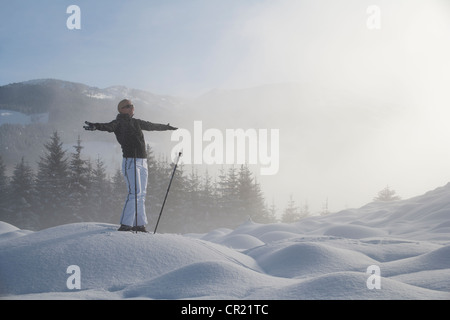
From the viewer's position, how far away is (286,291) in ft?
13.2

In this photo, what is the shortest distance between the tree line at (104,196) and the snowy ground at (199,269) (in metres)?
28.6

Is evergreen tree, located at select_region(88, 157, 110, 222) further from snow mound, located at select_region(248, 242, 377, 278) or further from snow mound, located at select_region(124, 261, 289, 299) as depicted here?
snow mound, located at select_region(124, 261, 289, 299)

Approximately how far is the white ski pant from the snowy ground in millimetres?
473

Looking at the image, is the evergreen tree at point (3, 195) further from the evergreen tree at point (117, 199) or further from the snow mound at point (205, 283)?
the snow mound at point (205, 283)

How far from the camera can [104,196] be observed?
38.2 metres

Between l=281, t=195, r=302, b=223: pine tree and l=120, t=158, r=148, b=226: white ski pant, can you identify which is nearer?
l=120, t=158, r=148, b=226: white ski pant

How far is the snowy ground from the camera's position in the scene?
4051 millimetres

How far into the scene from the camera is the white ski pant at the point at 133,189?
23.2 feet

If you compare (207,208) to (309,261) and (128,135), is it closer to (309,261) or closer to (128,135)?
(128,135)

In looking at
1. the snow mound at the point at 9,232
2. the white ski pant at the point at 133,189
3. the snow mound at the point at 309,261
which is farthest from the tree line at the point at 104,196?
the snow mound at the point at 309,261

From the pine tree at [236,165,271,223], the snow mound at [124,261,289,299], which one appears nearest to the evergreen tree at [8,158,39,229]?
the pine tree at [236,165,271,223]

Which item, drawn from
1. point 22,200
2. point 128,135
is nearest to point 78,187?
point 22,200

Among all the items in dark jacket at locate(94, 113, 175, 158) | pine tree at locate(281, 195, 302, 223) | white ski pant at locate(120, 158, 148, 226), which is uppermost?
dark jacket at locate(94, 113, 175, 158)
